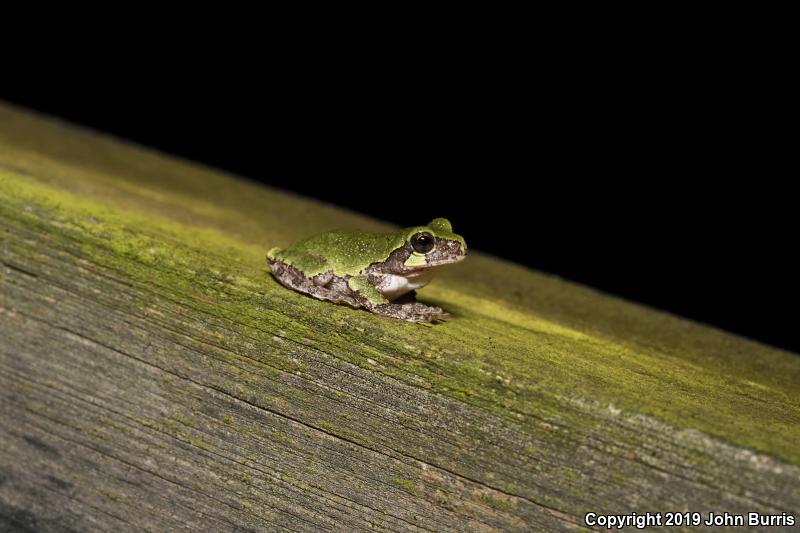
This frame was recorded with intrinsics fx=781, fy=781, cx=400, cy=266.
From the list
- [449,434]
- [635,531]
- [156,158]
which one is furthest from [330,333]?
[156,158]

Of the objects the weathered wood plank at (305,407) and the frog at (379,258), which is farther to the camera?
the frog at (379,258)

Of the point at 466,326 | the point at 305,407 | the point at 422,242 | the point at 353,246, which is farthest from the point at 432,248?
the point at 305,407

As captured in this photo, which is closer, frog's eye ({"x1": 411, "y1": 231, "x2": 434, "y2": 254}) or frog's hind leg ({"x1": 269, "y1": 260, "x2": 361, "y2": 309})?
frog's hind leg ({"x1": 269, "y1": 260, "x2": 361, "y2": 309})

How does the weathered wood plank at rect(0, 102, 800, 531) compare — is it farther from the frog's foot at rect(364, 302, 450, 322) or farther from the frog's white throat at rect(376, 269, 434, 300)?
the frog's white throat at rect(376, 269, 434, 300)

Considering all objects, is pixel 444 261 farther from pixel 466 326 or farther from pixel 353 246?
pixel 466 326

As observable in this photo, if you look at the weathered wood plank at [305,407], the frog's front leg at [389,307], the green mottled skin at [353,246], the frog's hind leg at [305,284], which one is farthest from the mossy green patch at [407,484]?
the green mottled skin at [353,246]

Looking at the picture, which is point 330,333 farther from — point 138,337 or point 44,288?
point 44,288

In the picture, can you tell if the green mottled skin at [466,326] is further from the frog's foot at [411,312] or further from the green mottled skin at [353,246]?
the green mottled skin at [353,246]

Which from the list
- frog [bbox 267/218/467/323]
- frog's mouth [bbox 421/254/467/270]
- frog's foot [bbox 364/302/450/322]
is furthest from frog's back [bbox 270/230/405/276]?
frog's foot [bbox 364/302/450/322]
